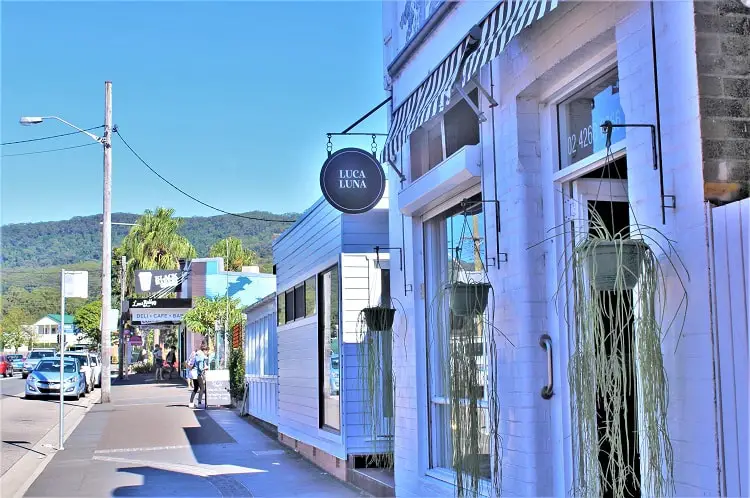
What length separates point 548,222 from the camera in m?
5.49

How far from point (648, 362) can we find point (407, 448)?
4265 millimetres

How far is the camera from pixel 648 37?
13.5 ft

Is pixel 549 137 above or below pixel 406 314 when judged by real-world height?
above

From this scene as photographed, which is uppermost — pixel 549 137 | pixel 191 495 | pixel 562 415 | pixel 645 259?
pixel 549 137

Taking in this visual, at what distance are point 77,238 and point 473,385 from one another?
14150 centimetres

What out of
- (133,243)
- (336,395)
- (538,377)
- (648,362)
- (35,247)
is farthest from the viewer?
(35,247)

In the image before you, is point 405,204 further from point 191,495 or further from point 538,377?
point 191,495

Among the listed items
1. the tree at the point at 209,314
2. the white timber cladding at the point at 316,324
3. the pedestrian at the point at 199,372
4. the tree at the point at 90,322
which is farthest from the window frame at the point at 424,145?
the tree at the point at 90,322

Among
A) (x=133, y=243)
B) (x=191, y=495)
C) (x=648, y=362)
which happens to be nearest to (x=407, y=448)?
(x=191, y=495)

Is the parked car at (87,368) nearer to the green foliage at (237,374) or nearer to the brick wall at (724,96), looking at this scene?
the green foliage at (237,374)

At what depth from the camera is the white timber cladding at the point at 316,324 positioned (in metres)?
10.2

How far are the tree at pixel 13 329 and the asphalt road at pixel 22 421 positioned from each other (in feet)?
250

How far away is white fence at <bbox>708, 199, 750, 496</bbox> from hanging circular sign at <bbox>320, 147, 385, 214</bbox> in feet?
18.0

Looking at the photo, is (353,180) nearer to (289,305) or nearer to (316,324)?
(316,324)
